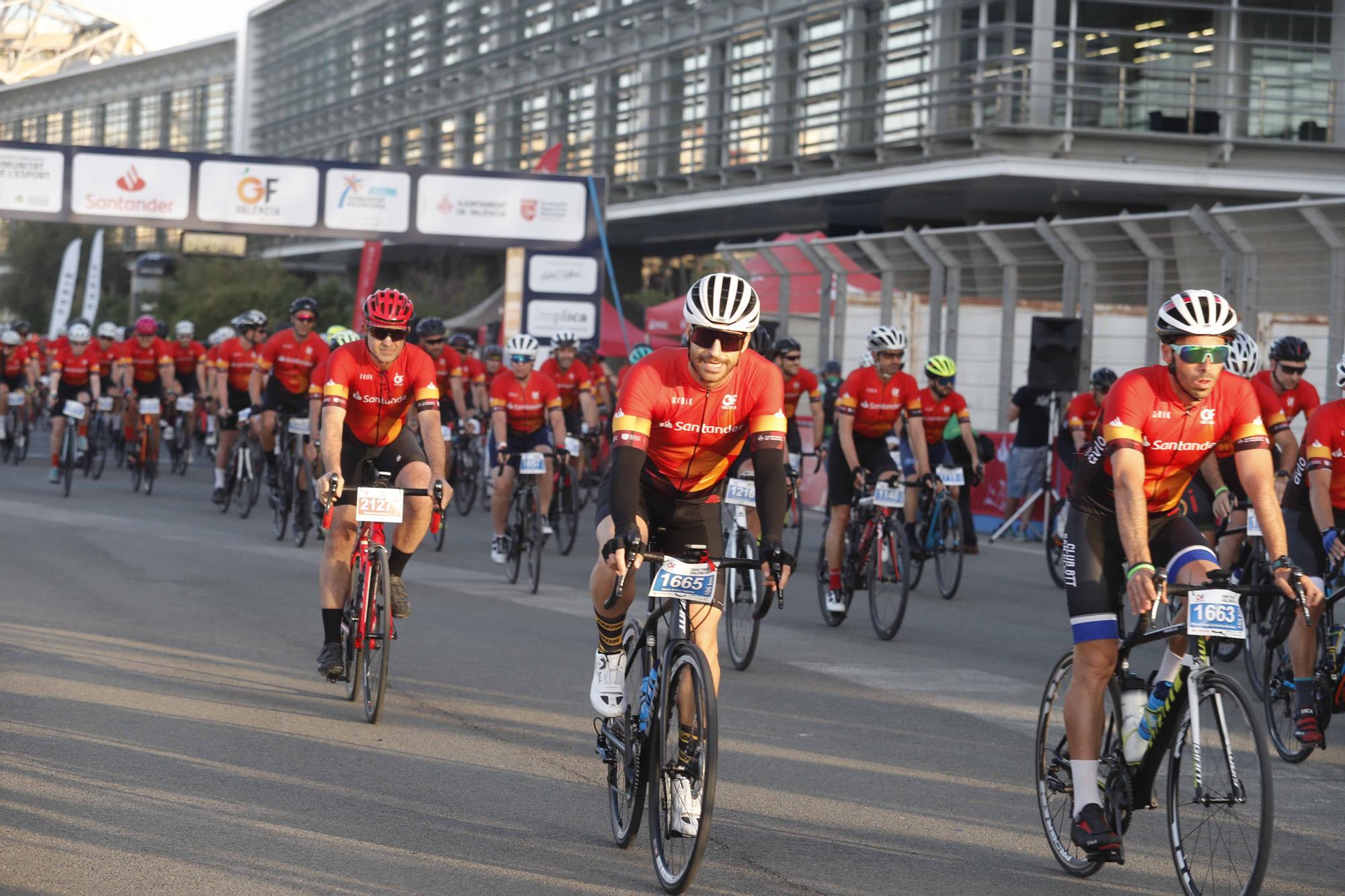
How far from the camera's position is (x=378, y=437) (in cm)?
905

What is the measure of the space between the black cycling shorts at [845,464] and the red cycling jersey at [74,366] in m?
12.3

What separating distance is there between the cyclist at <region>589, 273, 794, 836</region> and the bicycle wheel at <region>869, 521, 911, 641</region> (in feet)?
17.3

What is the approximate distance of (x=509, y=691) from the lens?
9.02m

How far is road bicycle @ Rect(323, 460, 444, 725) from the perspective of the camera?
805cm

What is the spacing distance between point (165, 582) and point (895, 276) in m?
12.9

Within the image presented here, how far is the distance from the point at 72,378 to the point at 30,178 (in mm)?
8068

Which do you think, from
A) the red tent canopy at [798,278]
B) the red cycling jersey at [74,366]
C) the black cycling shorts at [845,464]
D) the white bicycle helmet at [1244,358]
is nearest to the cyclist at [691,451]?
the white bicycle helmet at [1244,358]

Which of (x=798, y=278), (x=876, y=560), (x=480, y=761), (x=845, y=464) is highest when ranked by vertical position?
(x=798, y=278)

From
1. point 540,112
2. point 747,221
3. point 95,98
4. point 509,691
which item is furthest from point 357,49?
point 509,691

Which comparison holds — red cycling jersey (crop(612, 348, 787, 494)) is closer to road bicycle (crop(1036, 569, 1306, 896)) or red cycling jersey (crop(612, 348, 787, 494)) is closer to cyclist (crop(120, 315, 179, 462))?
road bicycle (crop(1036, 569, 1306, 896))

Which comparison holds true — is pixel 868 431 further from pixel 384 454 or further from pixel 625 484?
pixel 625 484

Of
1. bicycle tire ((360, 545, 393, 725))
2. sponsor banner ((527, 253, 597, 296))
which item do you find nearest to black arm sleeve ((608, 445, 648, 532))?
bicycle tire ((360, 545, 393, 725))

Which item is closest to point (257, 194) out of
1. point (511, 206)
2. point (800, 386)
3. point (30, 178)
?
point (30, 178)

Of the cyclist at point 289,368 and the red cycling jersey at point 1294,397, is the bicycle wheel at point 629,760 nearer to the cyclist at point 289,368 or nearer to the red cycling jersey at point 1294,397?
the red cycling jersey at point 1294,397
